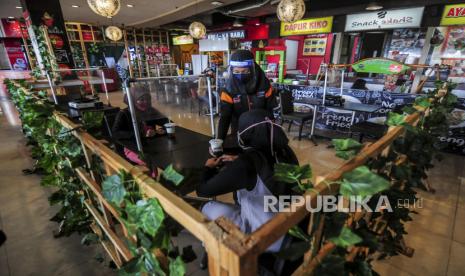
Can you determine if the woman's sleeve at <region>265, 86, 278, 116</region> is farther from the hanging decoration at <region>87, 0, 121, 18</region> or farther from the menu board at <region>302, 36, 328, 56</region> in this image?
the menu board at <region>302, 36, 328, 56</region>

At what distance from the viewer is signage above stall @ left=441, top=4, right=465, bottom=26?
191 inches

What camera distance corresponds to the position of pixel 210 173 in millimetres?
1387

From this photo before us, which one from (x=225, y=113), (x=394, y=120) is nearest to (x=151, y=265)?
(x=394, y=120)

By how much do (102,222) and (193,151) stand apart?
0.83 metres

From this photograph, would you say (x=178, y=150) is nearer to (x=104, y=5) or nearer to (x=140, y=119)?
(x=140, y=119)

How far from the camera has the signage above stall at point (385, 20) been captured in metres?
5.48

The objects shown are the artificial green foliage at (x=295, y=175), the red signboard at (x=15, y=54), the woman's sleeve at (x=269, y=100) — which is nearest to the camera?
the artificial green foliage at (x=295, y=175)

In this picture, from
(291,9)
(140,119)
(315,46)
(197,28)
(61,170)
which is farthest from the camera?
(315,46)

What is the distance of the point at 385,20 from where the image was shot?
5875 millimetres

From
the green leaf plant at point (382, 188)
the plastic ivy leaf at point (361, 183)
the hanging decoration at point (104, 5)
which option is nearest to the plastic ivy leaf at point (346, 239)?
the green leaf plant at point (382, 188)

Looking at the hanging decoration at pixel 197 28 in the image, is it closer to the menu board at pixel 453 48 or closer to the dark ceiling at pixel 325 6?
the dark ceiling at pixel 325 6

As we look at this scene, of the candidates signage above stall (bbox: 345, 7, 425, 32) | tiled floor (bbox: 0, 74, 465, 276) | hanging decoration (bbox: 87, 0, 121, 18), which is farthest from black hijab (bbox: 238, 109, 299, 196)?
signage above stall (bbox: 345, 7, 425, 32)

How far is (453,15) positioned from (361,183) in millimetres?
6664

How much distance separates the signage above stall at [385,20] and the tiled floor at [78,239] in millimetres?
3785
